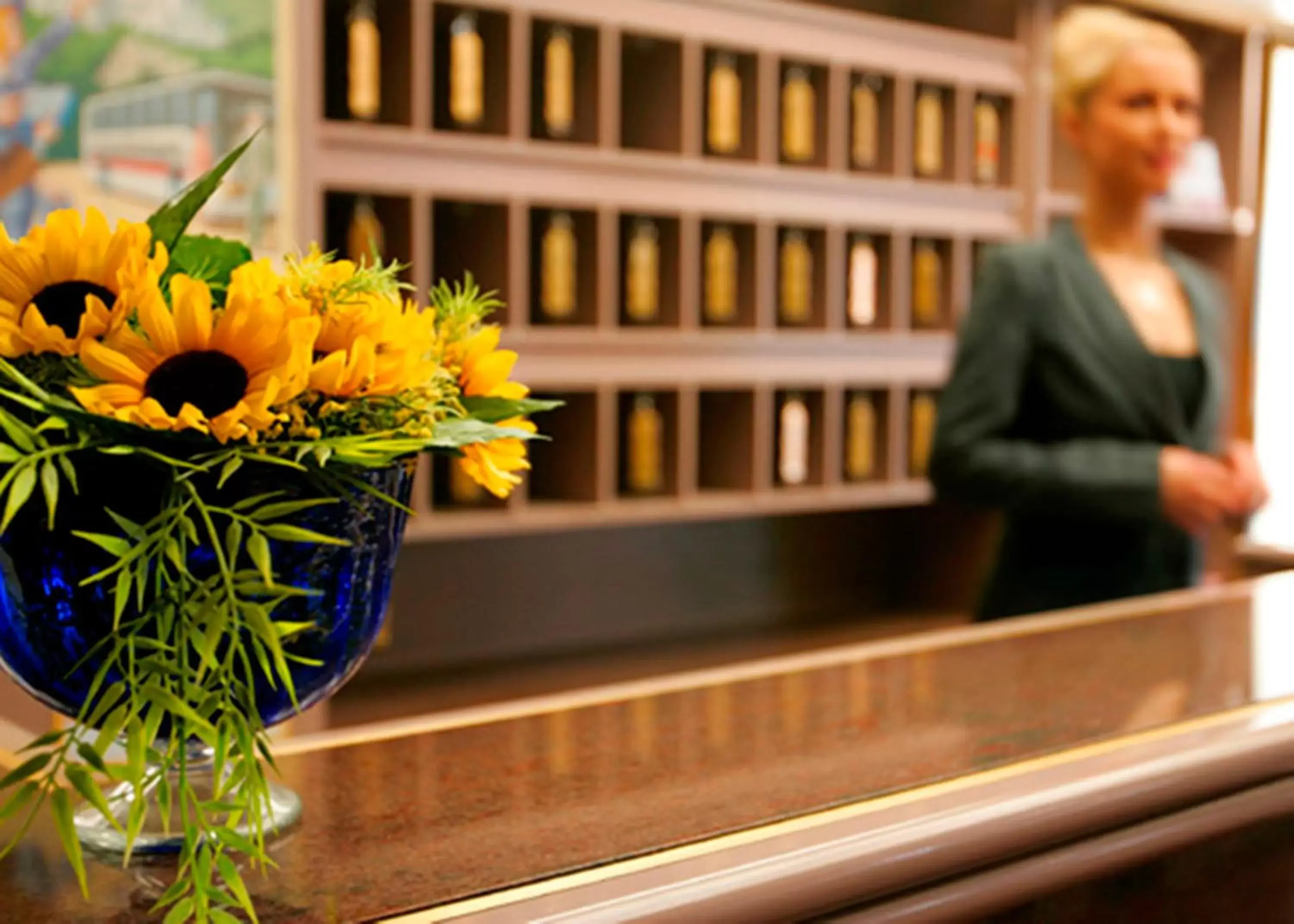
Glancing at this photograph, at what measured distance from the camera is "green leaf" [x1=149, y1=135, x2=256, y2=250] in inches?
30.8

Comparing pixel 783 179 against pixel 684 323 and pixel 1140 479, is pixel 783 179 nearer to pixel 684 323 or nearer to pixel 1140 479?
pixel 684 323

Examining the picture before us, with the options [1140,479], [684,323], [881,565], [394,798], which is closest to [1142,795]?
[394,798]

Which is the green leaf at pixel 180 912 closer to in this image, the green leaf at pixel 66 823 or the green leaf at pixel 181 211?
the green leaf at pixel 66 823

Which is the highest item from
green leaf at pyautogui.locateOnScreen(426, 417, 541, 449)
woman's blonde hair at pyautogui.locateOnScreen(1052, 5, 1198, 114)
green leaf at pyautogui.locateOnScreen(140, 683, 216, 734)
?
woman's blonde hair at pyautogui.locateOnScreen(1052, 5, 1198, 114)

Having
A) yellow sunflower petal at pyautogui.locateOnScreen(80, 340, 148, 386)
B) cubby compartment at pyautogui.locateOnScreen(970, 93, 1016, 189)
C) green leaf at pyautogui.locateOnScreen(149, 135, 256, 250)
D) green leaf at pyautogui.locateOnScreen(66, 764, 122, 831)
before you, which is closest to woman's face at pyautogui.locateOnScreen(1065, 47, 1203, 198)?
green leaf at pyautogui.locateOnScreen(149, 135, 256, 250)

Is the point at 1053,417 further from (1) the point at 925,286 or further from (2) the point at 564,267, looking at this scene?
(1) the point at 925,286

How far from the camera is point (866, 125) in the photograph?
3.94 metres

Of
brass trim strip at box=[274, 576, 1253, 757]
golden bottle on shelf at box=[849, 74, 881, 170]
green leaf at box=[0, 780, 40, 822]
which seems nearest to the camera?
green leaf at box=[0, 780, 40, 822]

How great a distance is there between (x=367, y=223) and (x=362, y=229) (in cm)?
2

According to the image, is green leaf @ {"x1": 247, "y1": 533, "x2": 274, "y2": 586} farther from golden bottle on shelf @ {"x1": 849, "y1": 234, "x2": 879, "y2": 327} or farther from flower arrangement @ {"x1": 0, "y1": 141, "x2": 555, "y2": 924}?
golden bottle on shelf @ {"x1": 849, "y1": 234, "x2": 879, "y2": 327}

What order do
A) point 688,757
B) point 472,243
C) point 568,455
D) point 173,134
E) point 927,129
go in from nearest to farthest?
point 688,757 < point 173,134 < point 472,243 < point 568,455 < point 927,129

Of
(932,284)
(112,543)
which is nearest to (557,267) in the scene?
(932,284)

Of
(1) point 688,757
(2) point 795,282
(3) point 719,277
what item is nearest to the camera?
(1) point 688,757

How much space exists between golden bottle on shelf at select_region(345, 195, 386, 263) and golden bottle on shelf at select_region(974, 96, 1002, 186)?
6.02 ft
